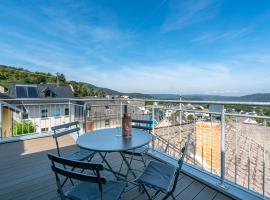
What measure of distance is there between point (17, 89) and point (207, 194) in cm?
2387

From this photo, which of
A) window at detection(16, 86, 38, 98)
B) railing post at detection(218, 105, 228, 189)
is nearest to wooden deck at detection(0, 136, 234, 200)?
railing post at detection(218, 105, 228, 189)

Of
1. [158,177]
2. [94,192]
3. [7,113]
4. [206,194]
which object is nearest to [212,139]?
[206,194]

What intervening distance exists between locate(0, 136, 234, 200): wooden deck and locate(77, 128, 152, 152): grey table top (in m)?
0.80

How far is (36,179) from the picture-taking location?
2938 mm

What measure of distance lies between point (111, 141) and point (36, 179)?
1673 mm

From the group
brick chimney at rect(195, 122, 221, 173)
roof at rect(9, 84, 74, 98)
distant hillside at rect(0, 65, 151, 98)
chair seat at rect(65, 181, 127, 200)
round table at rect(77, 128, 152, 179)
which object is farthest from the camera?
distant hillside at rect(0, 65, 151, 98)

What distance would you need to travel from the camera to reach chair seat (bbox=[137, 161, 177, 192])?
1860 mm

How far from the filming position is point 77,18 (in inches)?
425

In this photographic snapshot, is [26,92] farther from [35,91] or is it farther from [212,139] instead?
[212,139]

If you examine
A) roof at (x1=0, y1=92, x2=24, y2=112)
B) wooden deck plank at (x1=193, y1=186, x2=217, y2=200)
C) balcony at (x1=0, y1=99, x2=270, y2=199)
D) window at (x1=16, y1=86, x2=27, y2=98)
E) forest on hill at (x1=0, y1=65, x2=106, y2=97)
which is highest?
forest on hill at (x1=0, y1=65, x2=106, y2=97)

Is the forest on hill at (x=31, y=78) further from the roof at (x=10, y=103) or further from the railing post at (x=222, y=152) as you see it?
the railing post at (x=222, y=152)

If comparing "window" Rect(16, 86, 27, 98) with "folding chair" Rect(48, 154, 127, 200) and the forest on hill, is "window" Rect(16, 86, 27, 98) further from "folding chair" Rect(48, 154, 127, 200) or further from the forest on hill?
"folding chair" Rect(48, 154, 127, 200)

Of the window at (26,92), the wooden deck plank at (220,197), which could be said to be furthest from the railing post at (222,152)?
the window at (26,92)

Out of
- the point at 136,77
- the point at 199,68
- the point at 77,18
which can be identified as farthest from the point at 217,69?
the point at 77,18
